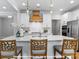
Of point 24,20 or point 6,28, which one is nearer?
point 24,20

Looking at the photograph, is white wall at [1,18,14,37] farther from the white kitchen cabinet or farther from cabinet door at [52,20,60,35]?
cabinet door at [52,20,60,35]

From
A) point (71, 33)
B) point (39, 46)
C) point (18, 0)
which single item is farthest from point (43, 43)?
point (71, 33)

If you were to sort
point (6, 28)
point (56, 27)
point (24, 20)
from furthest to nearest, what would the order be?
point (6, 28), point (56, 27), point (24, 20)

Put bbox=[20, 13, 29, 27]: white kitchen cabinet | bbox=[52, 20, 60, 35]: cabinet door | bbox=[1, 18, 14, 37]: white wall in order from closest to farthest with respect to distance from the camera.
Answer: bbox=[20, 13, 29, 27]: white kitchen cabinet
bbox=[52, 20, 60, 35]: cabinet door
bbox=[1, 18, 14, 37]: white wall

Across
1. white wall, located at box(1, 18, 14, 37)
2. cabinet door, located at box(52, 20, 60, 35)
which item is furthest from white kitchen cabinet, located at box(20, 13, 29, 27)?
white wall, located at box(1, 18, 14, 37)

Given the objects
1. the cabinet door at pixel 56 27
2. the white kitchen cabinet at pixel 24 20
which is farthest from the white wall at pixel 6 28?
the cabinet door at pixel 56 27

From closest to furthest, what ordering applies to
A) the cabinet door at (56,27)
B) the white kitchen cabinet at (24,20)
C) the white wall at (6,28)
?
1. the white kitchen cabinet at (24,20)
2. the cabinet door at (56,27)
3. the white wall at (6,28)

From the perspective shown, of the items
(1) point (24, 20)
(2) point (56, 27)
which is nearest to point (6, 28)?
(1) point (24, 20)

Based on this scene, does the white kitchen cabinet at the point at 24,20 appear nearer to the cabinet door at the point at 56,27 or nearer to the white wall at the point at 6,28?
the cabinet door at the point at 56,27

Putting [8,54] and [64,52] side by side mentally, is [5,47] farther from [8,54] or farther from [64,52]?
[64,52]

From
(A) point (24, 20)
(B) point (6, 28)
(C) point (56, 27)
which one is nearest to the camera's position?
(A) point (24, 20)

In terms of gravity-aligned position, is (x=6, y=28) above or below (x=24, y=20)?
below

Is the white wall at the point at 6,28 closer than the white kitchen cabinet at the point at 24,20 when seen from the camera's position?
No

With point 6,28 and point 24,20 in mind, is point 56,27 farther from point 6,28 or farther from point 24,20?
point 6,28
